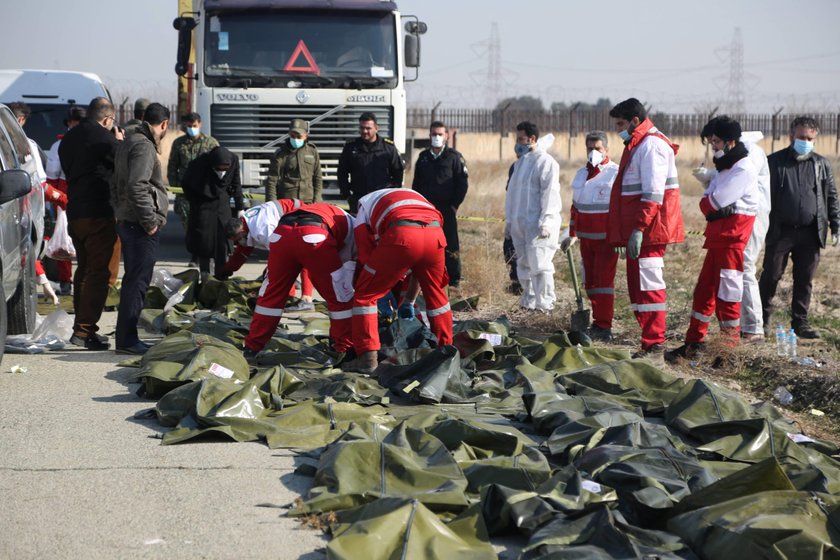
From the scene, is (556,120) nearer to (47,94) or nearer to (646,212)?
(47,94)

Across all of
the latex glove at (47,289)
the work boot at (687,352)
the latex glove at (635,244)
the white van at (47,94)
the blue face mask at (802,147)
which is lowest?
the work boot at (687,352)

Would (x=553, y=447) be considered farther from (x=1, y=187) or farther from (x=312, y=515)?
(x=1, y=187)

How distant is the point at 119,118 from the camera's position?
36.1m

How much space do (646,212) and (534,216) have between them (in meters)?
2.17

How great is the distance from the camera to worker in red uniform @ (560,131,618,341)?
30.2 feet

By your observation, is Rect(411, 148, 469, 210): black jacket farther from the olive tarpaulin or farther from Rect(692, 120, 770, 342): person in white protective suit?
the olive tarpaulin

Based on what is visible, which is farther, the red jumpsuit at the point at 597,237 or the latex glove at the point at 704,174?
the latex glove at the point at 704,174

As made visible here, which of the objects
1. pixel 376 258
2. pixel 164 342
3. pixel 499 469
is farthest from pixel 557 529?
pixel 164 342

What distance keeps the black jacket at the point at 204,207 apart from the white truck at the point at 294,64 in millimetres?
3110

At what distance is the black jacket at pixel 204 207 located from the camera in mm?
10531

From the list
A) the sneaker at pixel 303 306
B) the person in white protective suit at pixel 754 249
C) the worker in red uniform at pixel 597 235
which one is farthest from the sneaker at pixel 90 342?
the person in white protective suit at pixel 754 249

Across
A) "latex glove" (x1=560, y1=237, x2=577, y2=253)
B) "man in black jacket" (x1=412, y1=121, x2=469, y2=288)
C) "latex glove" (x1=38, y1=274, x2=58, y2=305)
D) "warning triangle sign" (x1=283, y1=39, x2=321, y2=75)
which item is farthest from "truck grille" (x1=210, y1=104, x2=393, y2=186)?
"latex glove" (x1=560, y1=237, x2=577, y2=253)

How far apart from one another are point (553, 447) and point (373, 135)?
6.55 metres

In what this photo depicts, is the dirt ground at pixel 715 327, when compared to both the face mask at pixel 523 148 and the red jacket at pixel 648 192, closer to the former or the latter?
the red jacket at pixel 648 192
